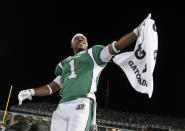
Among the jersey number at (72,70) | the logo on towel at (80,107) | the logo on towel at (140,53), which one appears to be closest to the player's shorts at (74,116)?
the logo on towel at (80,107)

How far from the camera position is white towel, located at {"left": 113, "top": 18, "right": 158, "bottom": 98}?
2.87 m

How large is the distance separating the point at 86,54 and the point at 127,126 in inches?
932

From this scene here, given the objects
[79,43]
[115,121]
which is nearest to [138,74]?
[79,43]

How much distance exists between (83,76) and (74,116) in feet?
1.88

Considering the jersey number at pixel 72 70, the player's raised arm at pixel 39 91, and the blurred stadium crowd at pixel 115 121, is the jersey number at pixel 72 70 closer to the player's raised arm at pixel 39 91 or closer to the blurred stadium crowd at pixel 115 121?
the player's raised arm at pixel 39 91

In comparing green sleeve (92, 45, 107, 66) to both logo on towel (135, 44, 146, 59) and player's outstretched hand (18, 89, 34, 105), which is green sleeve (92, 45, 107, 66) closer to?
logo on towel (135, 44, 146, 59)

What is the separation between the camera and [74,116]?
10.3 feet

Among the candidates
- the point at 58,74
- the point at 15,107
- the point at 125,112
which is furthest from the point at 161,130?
the point at 58,74

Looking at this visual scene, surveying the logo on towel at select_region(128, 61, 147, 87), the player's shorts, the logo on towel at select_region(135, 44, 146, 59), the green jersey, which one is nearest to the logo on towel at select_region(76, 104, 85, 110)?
the player's shorts

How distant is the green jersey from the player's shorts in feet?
0.30

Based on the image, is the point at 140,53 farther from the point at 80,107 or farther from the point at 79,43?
the point at 79,43

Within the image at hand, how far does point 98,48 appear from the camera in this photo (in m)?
3.41

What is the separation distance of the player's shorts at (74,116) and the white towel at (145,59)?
68 cm

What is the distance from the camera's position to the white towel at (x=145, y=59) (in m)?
2.87
